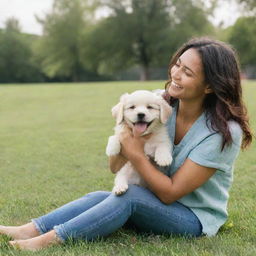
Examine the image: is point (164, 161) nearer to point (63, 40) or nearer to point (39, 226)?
point (39, 226)

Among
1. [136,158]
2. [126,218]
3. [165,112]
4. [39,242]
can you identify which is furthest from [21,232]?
[165,112]

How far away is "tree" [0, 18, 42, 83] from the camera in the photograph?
62.3 m

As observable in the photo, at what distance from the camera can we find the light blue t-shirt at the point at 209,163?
11.3 ft

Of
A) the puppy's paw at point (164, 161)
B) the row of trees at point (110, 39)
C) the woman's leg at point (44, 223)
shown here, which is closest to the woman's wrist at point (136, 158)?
the puppy's paw at point (164, 161)

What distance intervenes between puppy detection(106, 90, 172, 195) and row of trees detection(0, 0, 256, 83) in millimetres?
47583

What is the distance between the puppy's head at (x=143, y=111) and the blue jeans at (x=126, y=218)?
563 millimetres

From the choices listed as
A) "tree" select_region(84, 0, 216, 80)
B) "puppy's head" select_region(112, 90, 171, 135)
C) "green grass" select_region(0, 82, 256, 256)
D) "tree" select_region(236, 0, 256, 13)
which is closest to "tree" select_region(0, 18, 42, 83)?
"tree" select_region(84, 0, 216, 80)

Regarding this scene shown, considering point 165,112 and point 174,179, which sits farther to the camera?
point 165,112

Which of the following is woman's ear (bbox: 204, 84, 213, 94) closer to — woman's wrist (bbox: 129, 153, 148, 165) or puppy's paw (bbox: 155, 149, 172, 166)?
puppy's paw (bbox: 155, 149, 172, 166)

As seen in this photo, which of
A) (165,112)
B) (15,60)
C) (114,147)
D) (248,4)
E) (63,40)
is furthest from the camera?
(15,60)

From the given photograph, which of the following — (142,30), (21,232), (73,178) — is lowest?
(142,30)

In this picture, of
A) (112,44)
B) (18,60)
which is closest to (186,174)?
(112,44)

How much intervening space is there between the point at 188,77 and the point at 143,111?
51 centimetres

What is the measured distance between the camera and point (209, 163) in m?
3.44
